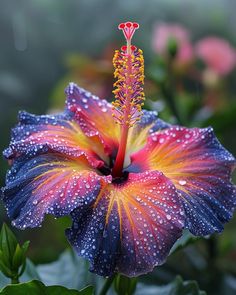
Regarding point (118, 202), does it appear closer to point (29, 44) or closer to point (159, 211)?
point (159, 211)

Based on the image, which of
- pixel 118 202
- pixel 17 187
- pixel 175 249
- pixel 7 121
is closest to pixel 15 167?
pixel 17 187

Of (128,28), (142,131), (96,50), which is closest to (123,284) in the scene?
(142,131)

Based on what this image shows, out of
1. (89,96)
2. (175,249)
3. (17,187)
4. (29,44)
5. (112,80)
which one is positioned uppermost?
(29,44)

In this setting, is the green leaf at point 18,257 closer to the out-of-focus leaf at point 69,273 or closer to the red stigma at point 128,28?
the out-of-focus leaf at point 69,273

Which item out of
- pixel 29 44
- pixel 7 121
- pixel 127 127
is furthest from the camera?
pixel 29 44

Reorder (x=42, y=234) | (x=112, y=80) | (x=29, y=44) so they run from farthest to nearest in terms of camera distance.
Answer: (x=29, y=44), (x=42, y=234), (x=112, y=80)

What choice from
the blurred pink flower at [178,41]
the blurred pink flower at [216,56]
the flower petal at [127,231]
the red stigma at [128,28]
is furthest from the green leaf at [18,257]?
the blurred pink flower at [216,56]

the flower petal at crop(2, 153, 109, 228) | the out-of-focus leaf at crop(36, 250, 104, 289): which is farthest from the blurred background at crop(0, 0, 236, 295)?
the flower petal at crop(2, 153, 109, 228)
